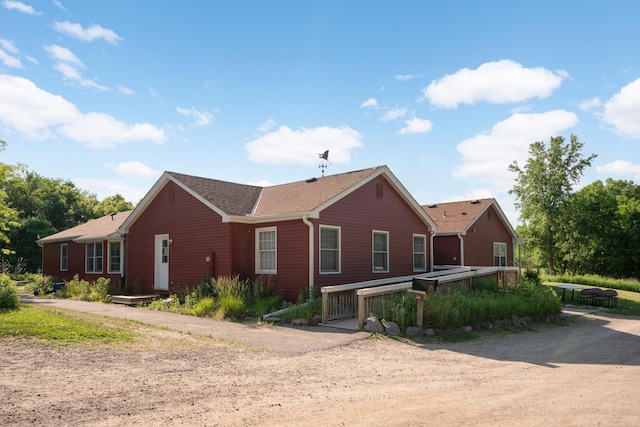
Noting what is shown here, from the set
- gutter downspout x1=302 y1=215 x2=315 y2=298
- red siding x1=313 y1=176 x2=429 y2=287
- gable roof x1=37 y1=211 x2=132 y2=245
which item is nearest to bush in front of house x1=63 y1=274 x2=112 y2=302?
gable roof x1=37 y1=211 x2=132 y2=245

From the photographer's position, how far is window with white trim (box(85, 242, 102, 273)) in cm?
2297

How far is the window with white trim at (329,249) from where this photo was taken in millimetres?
16042

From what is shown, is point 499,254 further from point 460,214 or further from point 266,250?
point 266,250

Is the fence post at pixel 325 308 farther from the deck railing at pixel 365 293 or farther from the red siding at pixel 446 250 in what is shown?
the red siding at pixel 446 250

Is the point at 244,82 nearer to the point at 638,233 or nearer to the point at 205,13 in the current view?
the point at 205,13

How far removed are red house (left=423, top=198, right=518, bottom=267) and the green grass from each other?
17.1 metres

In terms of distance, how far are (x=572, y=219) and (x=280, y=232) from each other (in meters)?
34.7

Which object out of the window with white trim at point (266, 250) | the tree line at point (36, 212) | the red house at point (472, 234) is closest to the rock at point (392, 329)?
the window with white trim at point (266, 250)

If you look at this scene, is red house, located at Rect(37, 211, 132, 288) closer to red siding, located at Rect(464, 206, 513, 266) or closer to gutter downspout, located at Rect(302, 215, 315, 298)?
gutter downspout, located at Rect(302, 215, 315, 298)

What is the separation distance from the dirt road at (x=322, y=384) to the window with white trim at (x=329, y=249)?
5.57 meters

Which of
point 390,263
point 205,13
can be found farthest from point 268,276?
point 205,13

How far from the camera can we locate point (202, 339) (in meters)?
10.6

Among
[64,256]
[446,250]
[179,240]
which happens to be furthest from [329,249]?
[64,256]

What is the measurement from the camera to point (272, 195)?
762 inches
